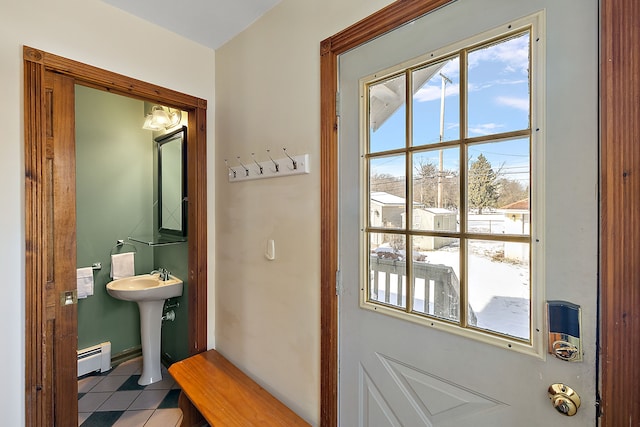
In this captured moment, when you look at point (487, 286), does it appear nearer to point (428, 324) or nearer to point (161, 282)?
point (428, 324)

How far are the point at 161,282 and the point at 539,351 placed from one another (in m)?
2.52

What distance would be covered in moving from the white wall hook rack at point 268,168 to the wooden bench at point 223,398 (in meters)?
1.17

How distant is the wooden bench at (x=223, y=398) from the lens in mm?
1262

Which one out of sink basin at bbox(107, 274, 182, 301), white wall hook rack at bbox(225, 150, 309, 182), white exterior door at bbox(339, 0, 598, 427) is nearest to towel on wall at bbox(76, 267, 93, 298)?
sink basin at bbox(107, 274, 182, 301)

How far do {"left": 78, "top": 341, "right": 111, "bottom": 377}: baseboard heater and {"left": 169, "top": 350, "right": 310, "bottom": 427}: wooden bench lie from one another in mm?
1173

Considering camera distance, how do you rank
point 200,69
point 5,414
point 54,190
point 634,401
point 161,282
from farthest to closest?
point 161,282 < point 200,69 < point 54,190 < point 5,414 < point 634,401

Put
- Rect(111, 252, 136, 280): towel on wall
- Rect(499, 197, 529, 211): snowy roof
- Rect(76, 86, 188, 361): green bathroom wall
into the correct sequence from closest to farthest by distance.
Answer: Rect(499, 197, 529, 211): snowy roof → Rect(76, 86, 188, 361): green bathroom wall → Rect(111, 252, 136, 280): towel on wall

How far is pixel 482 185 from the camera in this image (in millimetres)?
819

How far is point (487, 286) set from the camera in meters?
0.81

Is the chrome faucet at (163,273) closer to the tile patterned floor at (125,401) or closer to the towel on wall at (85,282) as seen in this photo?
the towel on wall at (85,282)

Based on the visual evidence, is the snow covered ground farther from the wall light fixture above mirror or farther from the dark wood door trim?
the wall light fixture above mirror

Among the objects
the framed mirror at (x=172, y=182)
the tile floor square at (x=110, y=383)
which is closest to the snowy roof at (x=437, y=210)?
the framed mirror at (x=172, y=182)

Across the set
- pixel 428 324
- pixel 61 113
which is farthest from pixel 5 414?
pixel 428 324

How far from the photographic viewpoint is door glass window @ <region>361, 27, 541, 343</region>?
76 cm
